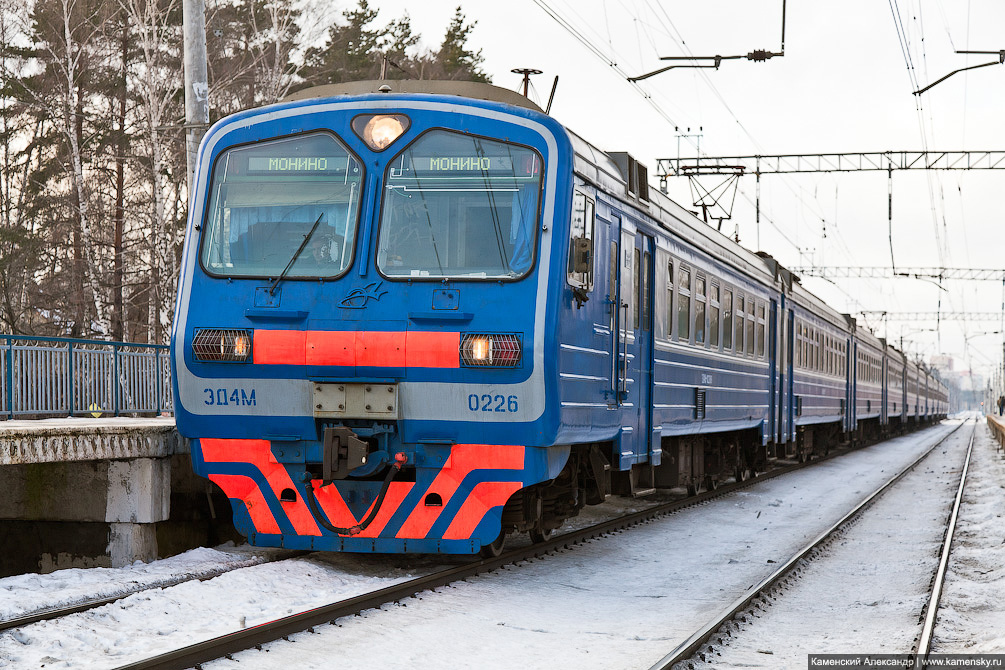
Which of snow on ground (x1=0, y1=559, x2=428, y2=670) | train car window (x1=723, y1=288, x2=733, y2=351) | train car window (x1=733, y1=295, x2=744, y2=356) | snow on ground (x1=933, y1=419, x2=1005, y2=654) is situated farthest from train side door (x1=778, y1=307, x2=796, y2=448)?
snow on ground (x1=0, y1=559, x2=428, y2=670)

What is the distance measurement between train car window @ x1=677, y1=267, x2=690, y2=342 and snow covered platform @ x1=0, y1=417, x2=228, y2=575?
5120 millimetres

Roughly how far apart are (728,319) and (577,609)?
729 centimetres

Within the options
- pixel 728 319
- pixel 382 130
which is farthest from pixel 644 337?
pixel 728 319

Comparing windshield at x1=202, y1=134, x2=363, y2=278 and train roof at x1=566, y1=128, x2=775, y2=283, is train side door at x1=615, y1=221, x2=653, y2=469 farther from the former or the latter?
windshield at x1=202, y1=134, x2=363, y2=278

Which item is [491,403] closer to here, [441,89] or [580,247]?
[580,247]

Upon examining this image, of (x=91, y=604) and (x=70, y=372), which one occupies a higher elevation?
(x=70, y=372)

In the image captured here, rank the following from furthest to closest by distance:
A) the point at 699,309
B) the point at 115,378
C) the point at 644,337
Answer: the point at 699,309
the point at 115,378
the point at 644,337

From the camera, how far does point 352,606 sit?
23.0 ft

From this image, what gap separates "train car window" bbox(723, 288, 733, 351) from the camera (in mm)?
14071

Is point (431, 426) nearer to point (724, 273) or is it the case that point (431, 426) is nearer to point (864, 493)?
point (724, 273)

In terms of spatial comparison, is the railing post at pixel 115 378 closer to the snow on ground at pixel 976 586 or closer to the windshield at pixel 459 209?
the windshield at pixel 459 209

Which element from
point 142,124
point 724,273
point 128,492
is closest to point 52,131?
point 142,124

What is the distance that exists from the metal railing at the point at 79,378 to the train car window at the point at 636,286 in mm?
4782

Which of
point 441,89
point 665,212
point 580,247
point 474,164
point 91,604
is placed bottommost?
point 91,604
